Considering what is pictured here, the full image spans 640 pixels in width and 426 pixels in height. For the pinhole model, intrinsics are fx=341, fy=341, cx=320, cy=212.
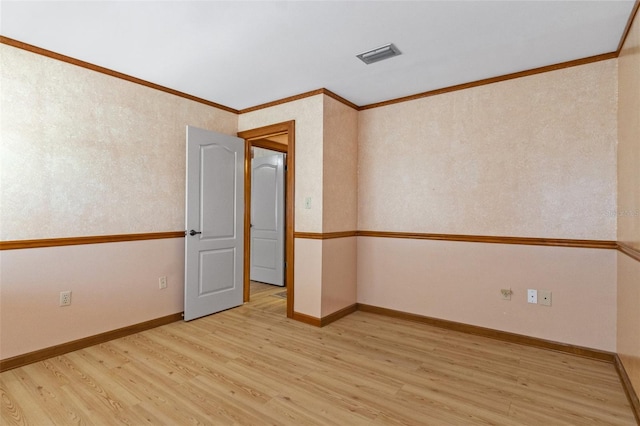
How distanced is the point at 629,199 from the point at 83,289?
13.4 ft

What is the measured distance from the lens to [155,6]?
2.10 m

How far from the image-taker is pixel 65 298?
274 cm

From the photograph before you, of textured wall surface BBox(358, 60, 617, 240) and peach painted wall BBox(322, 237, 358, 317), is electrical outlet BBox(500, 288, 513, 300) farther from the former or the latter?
peach painted wall BBox(322, 237, 358, 317)

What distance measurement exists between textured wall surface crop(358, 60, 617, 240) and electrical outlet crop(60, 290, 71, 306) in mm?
2879

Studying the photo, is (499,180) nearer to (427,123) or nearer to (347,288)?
(427,123)

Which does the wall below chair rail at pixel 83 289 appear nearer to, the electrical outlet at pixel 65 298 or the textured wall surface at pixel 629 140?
the electrical outlet at pixel 65 298

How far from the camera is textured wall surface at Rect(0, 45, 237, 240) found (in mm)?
2512

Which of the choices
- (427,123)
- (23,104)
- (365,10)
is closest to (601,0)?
(365,10)

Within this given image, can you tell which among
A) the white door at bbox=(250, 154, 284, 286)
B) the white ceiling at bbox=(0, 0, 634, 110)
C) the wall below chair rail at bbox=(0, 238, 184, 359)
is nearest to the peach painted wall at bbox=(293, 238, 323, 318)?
the wall below chair rail at bbox=(0, 238, 184, 359)

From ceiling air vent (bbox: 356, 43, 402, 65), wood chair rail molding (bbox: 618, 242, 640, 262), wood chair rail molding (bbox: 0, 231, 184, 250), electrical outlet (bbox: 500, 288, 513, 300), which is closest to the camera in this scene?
wood chair rail molding (bbox: 618, 242, 640, 262)

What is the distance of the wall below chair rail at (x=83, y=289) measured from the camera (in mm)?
2500

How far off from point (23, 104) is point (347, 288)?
330 cm

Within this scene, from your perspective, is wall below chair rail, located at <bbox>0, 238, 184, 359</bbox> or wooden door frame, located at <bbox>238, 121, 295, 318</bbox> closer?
wall below chair rail, located at <bbox>0, 238, 184, 359</bbox>

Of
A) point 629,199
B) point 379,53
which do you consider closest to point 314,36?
point 379,53
